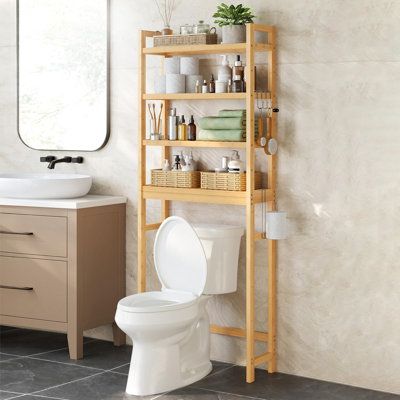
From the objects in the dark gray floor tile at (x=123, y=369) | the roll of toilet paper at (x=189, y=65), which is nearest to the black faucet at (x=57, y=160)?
the roll of toilet paper at (x=189, y=65)

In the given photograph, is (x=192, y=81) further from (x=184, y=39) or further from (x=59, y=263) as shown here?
(x=59, y=263)

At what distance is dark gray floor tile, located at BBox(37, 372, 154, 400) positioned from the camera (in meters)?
4.02

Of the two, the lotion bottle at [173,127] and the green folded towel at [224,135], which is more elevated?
the lotion bottle at [173,127]

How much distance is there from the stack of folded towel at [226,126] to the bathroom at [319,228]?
24 centimetres

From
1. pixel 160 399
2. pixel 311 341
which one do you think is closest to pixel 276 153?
pixel 311 341

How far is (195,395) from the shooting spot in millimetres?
4059

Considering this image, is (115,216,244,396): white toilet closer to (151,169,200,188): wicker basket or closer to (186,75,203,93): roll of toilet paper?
(151,169,200,188): wicker basket

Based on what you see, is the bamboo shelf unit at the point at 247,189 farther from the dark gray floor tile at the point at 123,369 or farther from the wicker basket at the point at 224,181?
the dark gray floor tile at the point at 123,369

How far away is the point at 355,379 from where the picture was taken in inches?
165

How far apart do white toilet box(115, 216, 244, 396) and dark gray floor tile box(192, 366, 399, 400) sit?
11 centimetres

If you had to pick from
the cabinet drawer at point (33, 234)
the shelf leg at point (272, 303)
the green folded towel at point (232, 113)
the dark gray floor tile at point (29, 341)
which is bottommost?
the dark gray floor tile at point (29, 341)

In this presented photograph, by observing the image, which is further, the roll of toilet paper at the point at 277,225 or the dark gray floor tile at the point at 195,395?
the roll of toilet paper at the point at 277,225

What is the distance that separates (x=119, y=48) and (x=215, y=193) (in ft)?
3.75

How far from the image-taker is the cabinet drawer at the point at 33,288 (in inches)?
182
